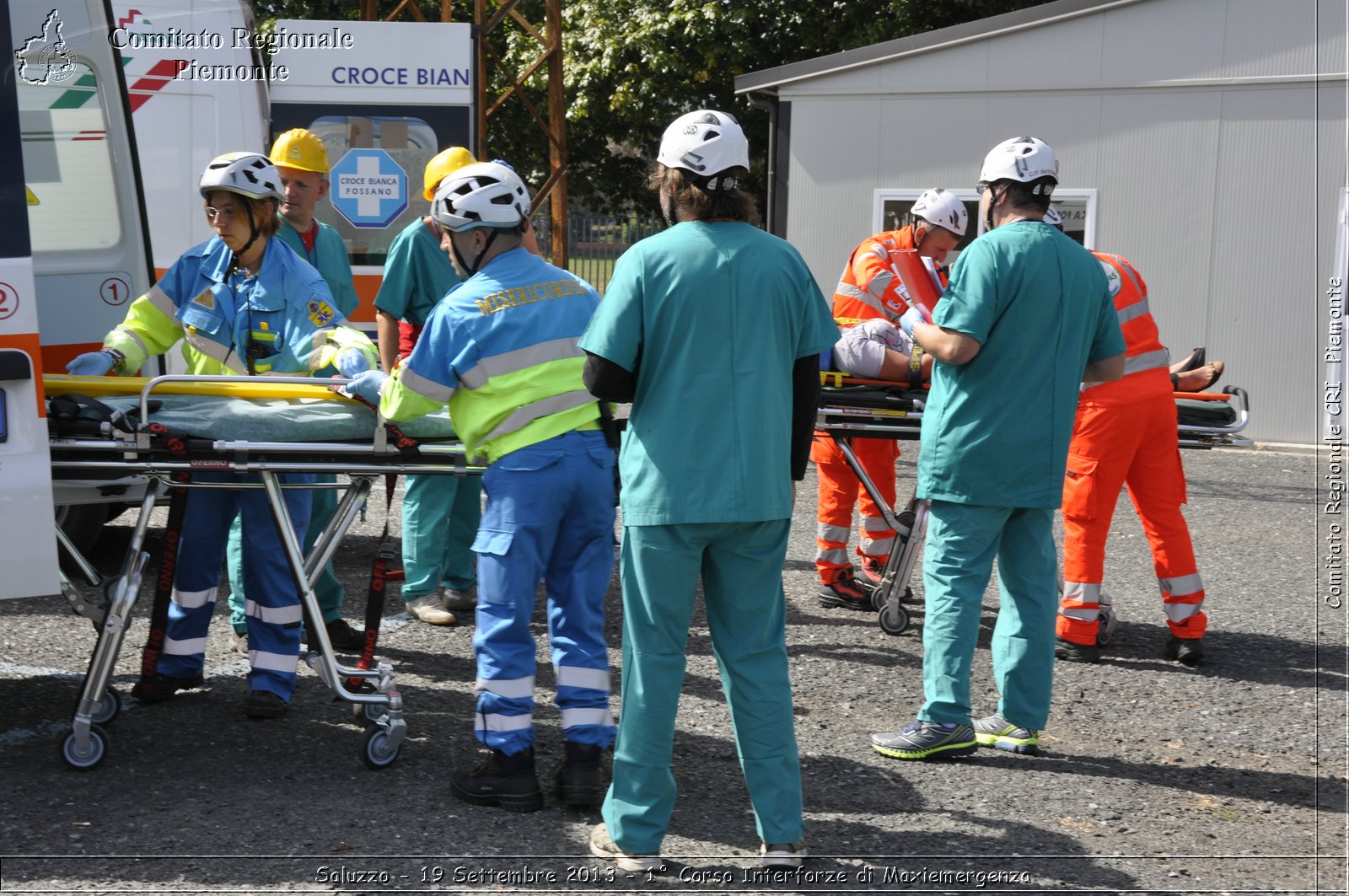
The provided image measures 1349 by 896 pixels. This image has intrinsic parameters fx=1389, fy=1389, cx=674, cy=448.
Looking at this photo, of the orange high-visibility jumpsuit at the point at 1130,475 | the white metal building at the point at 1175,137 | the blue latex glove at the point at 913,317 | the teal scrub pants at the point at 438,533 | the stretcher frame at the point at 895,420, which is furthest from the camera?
the white metal building at the point at 1175,137

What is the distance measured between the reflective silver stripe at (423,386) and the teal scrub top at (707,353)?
568mm

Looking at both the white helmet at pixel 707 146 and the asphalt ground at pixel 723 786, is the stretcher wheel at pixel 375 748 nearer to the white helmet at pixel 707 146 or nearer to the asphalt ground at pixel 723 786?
the asphalt ground at pixel 723 786

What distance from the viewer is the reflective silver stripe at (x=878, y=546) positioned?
696 cm

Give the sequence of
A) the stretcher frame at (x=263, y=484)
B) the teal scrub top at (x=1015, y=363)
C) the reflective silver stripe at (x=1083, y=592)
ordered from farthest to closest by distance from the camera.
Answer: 1. the reflective silver stripe at (x=1083, y=592)
2. the teal scrub top at (x=1015, y=363)
3. the stretcher frame at (x=263, y=484)

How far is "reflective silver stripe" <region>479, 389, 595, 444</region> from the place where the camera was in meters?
3.99

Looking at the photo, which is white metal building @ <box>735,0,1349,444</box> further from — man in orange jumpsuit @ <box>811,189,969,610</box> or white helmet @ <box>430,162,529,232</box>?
white helmet @ <box>430,162,529,232</box>

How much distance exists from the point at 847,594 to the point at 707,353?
137 inches

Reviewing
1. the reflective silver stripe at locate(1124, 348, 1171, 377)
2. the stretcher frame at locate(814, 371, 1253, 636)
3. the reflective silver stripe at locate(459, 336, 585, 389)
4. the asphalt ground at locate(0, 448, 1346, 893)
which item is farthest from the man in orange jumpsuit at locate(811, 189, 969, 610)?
the reflective silver stripe at locate(459, 336, 585, 389)

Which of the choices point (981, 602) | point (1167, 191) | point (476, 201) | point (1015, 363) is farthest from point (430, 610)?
point (1167, 191)

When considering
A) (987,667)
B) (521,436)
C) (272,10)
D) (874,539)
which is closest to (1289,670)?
(987,667)

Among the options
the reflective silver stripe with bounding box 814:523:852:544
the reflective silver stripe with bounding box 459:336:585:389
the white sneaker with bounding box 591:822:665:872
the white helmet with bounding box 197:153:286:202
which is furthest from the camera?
the reflective silver stripe with bounding box 814:523:852:544

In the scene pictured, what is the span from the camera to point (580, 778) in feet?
13.5

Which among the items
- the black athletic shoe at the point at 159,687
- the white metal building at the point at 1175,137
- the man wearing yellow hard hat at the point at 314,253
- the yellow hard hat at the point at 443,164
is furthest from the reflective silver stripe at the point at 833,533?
the white metal building at the point at 1175,137

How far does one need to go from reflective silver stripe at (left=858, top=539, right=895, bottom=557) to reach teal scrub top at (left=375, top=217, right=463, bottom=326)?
242cm
